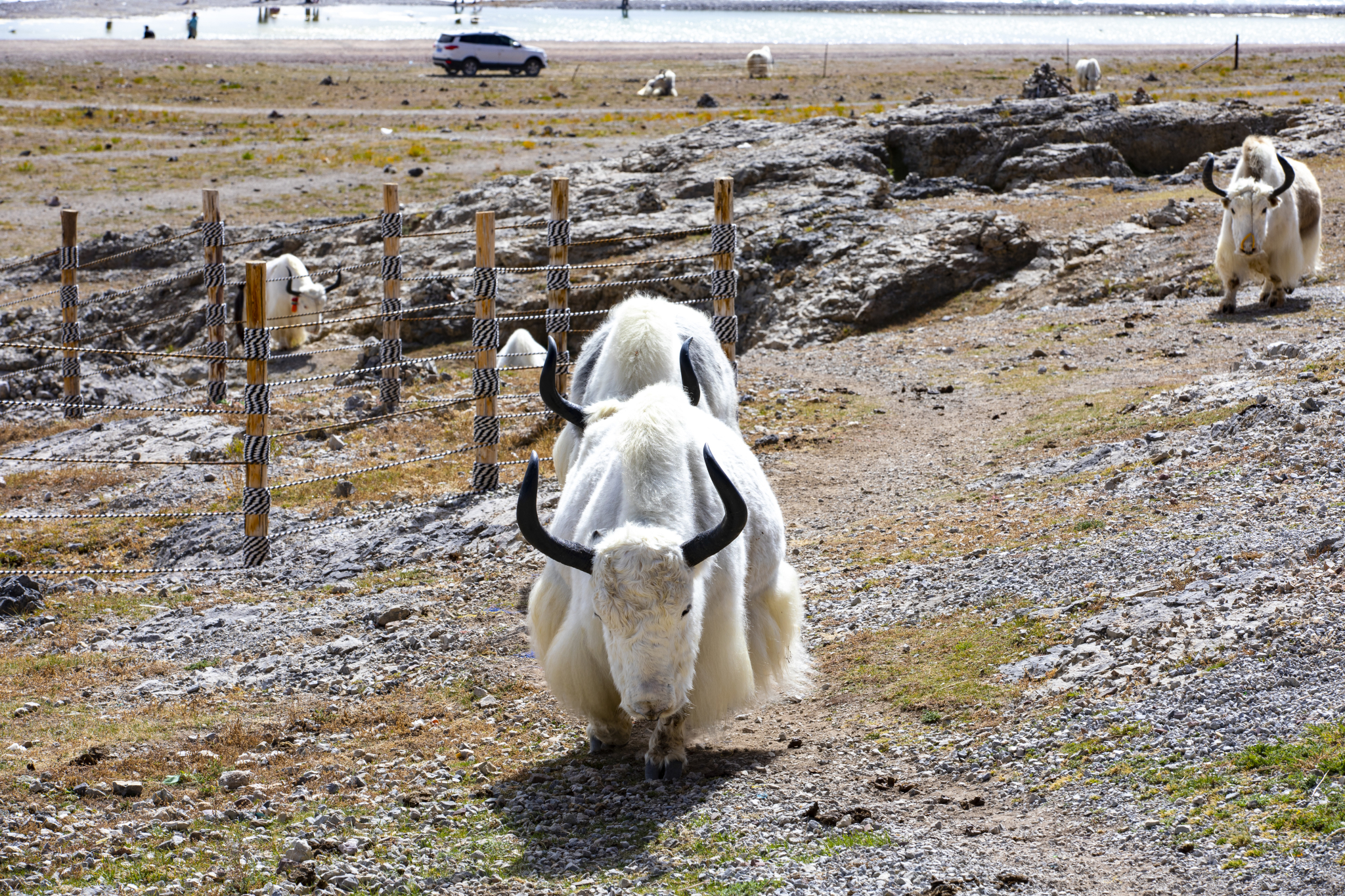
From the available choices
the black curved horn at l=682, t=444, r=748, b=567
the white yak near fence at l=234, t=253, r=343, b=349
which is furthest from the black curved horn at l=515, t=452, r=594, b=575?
the white yak near fence at l=234, t=253, r=343, b=349

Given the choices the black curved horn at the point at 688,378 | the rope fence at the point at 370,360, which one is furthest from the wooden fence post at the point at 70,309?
the black curved horn at the point at 688,378

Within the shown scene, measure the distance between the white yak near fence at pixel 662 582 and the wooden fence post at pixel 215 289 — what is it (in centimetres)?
805

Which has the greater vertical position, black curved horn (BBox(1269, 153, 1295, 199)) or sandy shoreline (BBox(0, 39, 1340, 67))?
sandy shoreline (BBox(0, 39, 1340, 67))

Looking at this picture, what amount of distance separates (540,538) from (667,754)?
0.97m

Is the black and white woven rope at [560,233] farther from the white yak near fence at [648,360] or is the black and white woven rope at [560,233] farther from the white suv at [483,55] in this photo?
the white suv at [483,55]

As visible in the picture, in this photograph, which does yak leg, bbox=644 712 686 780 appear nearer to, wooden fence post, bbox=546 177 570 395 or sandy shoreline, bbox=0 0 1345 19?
wooden fence post, bbox=546 177 570 395

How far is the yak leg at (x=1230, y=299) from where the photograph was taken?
487 inches

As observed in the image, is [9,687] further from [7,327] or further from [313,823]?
[7,327]

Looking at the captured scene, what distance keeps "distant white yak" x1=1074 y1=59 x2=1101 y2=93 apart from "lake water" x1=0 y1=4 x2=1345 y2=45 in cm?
3369

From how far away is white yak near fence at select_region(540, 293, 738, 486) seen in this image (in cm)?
624

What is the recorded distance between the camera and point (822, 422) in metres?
10.5

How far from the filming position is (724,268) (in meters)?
10.4

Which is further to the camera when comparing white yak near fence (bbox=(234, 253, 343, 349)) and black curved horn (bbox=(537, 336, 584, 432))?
white yak near fence (bbox=(234, 253, 343, 349))

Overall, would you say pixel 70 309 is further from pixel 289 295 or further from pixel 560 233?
pixel 560 233
